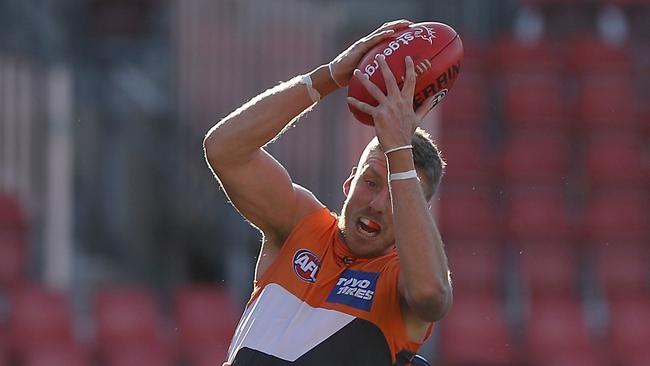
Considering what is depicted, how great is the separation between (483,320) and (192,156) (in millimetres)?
2140

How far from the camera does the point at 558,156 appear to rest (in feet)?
35.2

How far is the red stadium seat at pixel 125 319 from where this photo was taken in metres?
8.68

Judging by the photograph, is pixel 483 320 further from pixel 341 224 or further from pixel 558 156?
pixel 341 224

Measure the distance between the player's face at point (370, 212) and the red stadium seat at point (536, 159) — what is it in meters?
6.62

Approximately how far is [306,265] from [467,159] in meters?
6.72

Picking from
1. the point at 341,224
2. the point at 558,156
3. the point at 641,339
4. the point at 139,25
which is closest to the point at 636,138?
the point at 558,156

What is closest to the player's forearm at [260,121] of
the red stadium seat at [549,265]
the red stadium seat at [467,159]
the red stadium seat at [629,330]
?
the red stadium seat at [629,330]

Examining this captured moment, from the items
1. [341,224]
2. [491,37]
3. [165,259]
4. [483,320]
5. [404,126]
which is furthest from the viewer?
[491,37]

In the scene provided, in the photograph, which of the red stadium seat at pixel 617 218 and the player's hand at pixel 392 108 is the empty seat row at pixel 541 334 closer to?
the red stadium seat at pixel 617 218

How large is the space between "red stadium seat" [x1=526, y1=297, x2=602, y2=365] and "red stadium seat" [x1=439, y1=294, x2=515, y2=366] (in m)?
0.16

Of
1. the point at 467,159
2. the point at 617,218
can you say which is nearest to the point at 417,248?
the point at 617,218

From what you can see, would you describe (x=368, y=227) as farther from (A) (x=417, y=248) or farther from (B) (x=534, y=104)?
(B) (x=534, y=104)

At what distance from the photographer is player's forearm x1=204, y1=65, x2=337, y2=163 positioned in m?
3.94

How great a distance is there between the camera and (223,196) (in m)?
9.45
